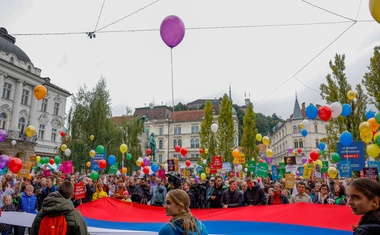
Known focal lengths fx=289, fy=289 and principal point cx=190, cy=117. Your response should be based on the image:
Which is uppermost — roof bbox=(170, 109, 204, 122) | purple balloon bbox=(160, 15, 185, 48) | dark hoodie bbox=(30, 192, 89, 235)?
roof bbox=(170, 109, 204, 122)

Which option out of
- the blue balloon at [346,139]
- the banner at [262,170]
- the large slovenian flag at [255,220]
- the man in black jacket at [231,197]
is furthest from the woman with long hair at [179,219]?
the banner at [262,170]

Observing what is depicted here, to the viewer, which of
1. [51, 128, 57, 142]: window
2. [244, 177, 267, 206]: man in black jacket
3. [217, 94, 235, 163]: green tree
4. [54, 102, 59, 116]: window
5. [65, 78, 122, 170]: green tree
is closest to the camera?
[244, 177, 267, 206]: man in black jacket

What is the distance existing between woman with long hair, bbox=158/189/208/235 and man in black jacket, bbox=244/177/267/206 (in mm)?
6621

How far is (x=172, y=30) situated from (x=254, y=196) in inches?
211

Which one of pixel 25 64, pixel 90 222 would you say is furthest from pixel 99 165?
pixel 25 64

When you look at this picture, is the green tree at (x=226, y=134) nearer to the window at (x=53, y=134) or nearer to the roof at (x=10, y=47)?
the window at (x=53, y=134)

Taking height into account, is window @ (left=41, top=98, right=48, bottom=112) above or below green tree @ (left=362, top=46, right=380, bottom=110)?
above

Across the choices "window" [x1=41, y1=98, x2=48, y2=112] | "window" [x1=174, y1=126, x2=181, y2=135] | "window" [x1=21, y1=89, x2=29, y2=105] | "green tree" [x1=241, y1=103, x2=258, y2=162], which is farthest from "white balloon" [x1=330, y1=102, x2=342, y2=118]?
"window" [x1=174, y1=126, x2=181, y2=135]

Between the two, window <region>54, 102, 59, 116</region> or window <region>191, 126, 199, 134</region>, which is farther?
window <region>191, 126, 199, 134</region>

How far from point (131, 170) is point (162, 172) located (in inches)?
585

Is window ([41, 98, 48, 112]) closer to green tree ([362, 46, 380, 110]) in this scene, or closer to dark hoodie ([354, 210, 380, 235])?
green tree ([362, 46, 380, 110])

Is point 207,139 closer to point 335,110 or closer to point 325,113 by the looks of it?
point 335,110

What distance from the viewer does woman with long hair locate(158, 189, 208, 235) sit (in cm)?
227

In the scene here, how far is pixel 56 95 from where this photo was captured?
42781 millimetres
